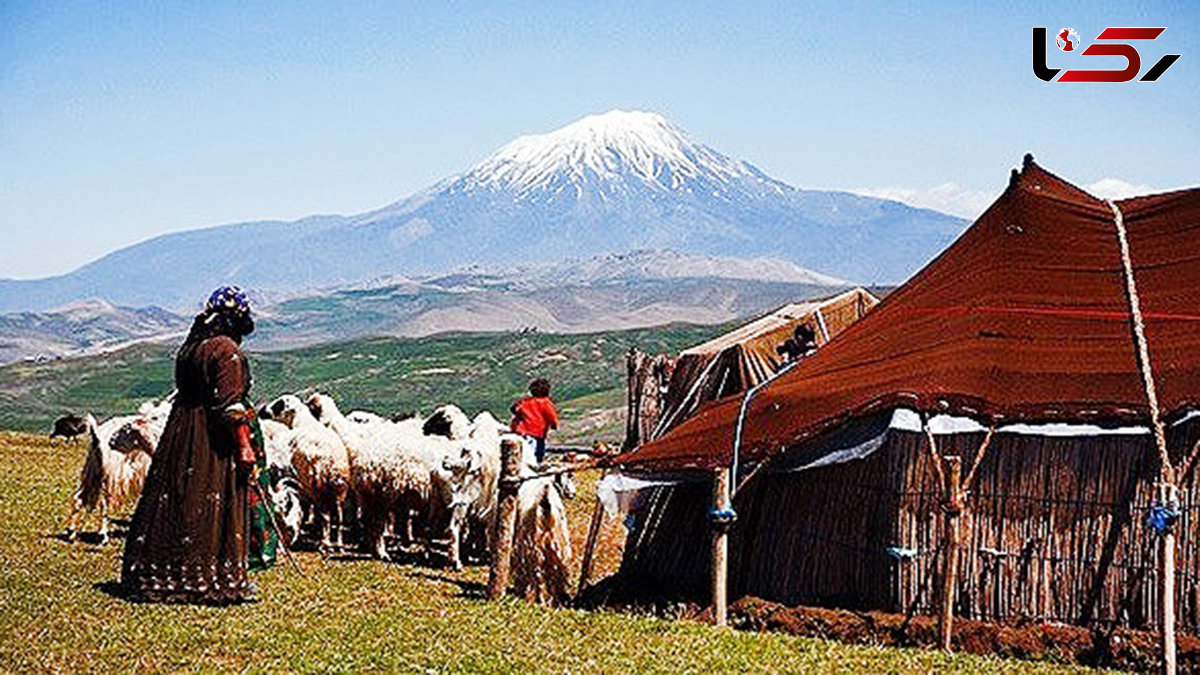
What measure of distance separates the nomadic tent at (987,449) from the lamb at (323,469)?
3870mm

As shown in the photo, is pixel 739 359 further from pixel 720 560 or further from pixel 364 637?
pixel 364 637

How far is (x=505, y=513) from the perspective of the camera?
518 inches

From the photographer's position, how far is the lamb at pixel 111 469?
1620 centimetres

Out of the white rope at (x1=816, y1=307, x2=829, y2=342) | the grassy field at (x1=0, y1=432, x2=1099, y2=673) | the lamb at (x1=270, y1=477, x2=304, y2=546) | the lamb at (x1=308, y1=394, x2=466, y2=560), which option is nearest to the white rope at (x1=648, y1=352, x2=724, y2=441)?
the white rope at (x1=816, y1=307, x2=829, y2=342)

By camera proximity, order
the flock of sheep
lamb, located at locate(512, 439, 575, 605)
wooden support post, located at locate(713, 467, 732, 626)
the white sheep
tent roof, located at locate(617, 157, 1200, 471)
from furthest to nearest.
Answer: the white sheep < the flock of sheep < lamb, located at locate(512, 439, 575, 605) < wooden support post, located at locate(713, 467, 732, 626) < tent roof, located at locate(617, 157, 1200, 471)

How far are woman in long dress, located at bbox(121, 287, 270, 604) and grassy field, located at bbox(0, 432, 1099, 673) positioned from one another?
0.30m

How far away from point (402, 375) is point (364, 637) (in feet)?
240

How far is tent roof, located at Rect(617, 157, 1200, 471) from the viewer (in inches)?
462

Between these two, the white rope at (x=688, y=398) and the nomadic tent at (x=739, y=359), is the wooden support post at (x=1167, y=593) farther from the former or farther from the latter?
the white rope at (x=688, y=398)

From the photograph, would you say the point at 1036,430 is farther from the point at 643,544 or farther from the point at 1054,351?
the point at 643,544

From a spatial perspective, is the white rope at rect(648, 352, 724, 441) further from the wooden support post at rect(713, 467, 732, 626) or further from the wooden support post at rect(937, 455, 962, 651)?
the wooden support post at rect(937, 455, 962, 651)

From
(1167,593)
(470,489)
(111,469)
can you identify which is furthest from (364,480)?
(1167,593)

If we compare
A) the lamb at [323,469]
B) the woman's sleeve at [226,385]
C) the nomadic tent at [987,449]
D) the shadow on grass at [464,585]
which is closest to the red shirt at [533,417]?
the lamb at [323,469]

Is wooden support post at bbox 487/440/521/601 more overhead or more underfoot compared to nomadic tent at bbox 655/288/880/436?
more underfoot
